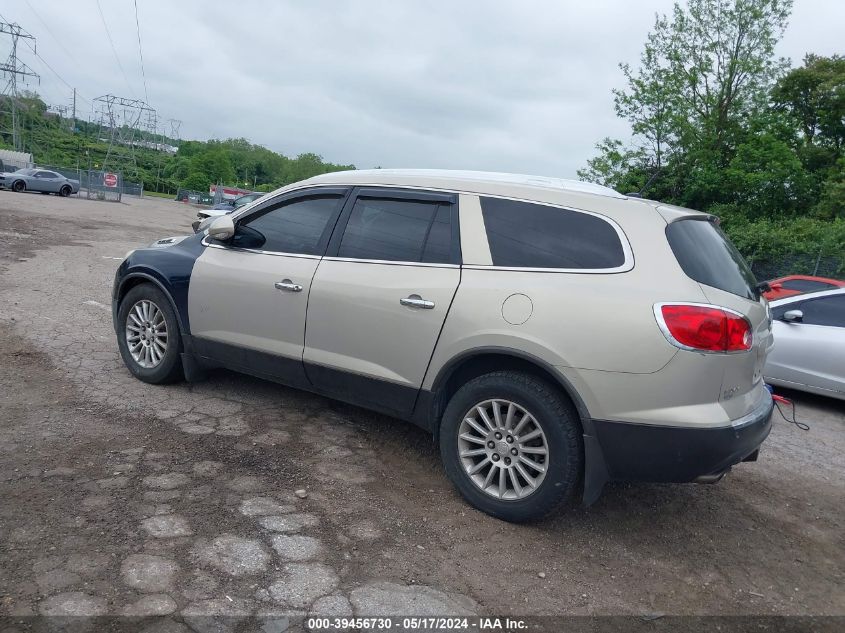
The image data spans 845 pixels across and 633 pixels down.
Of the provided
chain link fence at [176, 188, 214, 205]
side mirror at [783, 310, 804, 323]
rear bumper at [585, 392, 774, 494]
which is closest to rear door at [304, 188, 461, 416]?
rear bumper at [585, 392, 774, 494]

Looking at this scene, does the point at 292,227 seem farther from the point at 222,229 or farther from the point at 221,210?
the point at 221,210

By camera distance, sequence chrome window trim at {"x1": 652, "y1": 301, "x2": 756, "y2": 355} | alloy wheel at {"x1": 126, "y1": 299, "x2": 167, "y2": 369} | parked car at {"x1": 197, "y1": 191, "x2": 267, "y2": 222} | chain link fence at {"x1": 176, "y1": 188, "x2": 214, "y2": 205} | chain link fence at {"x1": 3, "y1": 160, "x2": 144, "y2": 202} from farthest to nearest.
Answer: chain link fence at {"x1": 176, "y1": 188, "x2": 214, "y2": 205}, chain link fence at {"x1": 3, "y1": 160, "x2": 144, "y2": 202}, parked car at {"x1": 197, "y1": 191, "x2": 267, "y2": 222}, alloy wheel at {"x1": 126, "y1": 299, "x2": 167, "y2": 369}, chrome window trim at {"x1": 652, "y1": 301, "x2": 756, "y2": 355}

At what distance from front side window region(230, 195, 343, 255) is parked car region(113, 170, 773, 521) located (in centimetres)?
1

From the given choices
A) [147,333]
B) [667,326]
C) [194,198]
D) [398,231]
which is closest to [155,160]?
[194,198]

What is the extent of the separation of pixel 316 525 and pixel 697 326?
209cm

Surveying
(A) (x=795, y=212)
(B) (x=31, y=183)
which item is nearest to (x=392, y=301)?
(A) (x=795, y=212)

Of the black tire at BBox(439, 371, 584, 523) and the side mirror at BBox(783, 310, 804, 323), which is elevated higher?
the side mirror at BBox(783, 310, 804, 323)

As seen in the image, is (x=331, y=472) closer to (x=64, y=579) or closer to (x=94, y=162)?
(x=64, y=579)

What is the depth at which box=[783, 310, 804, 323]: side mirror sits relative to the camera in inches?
276

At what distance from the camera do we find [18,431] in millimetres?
4152

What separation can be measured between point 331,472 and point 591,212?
6.93 feet

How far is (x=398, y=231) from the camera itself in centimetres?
420

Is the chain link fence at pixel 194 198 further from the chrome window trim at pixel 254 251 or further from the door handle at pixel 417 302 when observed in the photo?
the door handle at pixel 417 302

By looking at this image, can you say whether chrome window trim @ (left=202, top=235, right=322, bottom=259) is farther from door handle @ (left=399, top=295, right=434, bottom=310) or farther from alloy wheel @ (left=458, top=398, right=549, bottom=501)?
alloy wheel @ (left=458, top=398, right=549, bottom=501)
